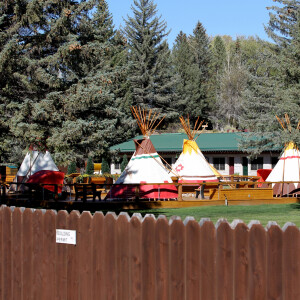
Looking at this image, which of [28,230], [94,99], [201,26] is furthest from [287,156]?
[201,26]

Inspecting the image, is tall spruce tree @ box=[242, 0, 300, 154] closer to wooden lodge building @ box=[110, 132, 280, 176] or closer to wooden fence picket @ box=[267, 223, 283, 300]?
wooden lodge building @ box=[110, 132, 280, 176]

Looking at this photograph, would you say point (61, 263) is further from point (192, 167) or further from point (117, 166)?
point (117, 166)

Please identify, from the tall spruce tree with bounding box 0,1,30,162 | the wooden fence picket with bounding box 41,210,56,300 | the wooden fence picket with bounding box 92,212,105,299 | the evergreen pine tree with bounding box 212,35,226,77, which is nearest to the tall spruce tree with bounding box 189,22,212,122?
the evergreen pine tree with bounding box 212,35,226,77

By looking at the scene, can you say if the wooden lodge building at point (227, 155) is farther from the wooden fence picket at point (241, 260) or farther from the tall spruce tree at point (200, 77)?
the wooden fence picket at point (241, 260)

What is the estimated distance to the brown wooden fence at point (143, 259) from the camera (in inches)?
169

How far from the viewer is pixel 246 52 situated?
329 feet

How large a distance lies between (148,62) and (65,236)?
65.6 metres

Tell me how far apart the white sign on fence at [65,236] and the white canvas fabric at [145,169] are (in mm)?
16350

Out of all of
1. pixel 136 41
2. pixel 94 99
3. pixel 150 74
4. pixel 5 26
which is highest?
pixel 136 41

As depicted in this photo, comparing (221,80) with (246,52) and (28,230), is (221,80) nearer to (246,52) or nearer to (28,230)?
(246,52)

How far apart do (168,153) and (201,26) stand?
52804mm

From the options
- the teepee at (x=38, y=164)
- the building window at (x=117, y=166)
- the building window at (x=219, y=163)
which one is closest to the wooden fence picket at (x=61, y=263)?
the teepee at (x=38, y=164)

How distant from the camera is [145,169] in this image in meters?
22.5

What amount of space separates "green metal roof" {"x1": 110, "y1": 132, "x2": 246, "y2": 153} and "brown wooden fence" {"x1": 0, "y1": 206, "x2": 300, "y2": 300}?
38275 millimetres
